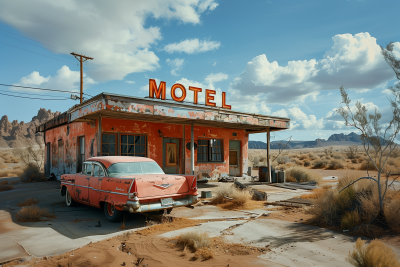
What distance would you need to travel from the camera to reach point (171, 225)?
22.0 ft

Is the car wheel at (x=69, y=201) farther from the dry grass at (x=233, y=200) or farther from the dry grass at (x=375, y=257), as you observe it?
the dry grass at (x=375, y=257)

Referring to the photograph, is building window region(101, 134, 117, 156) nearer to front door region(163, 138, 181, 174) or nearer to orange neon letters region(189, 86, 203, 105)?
front door region(163, 138, 181, 174)

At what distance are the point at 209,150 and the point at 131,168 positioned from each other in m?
9.91

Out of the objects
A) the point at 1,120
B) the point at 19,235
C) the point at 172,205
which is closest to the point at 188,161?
the point at 172,205

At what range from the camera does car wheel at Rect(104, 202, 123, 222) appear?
687 cm

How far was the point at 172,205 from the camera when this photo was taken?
7.02m

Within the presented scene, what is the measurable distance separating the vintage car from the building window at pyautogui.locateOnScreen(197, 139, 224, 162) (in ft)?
28.8

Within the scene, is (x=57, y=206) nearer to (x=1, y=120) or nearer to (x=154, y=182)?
(x=154, y=182)

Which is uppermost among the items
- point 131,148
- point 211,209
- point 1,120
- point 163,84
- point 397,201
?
point 1,120

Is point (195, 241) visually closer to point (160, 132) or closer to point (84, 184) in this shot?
point (84, 184)

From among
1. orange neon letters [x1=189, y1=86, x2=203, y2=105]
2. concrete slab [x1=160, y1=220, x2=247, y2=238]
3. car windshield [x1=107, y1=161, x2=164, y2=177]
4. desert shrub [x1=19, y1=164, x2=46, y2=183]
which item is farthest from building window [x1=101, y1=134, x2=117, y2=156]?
concrete slab [x1=160, y1=220, x2=247, y2=238]

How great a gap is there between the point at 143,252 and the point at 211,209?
14.1 feet

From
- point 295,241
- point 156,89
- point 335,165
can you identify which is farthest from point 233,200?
point 335,165

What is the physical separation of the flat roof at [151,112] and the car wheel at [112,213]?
3799mm
